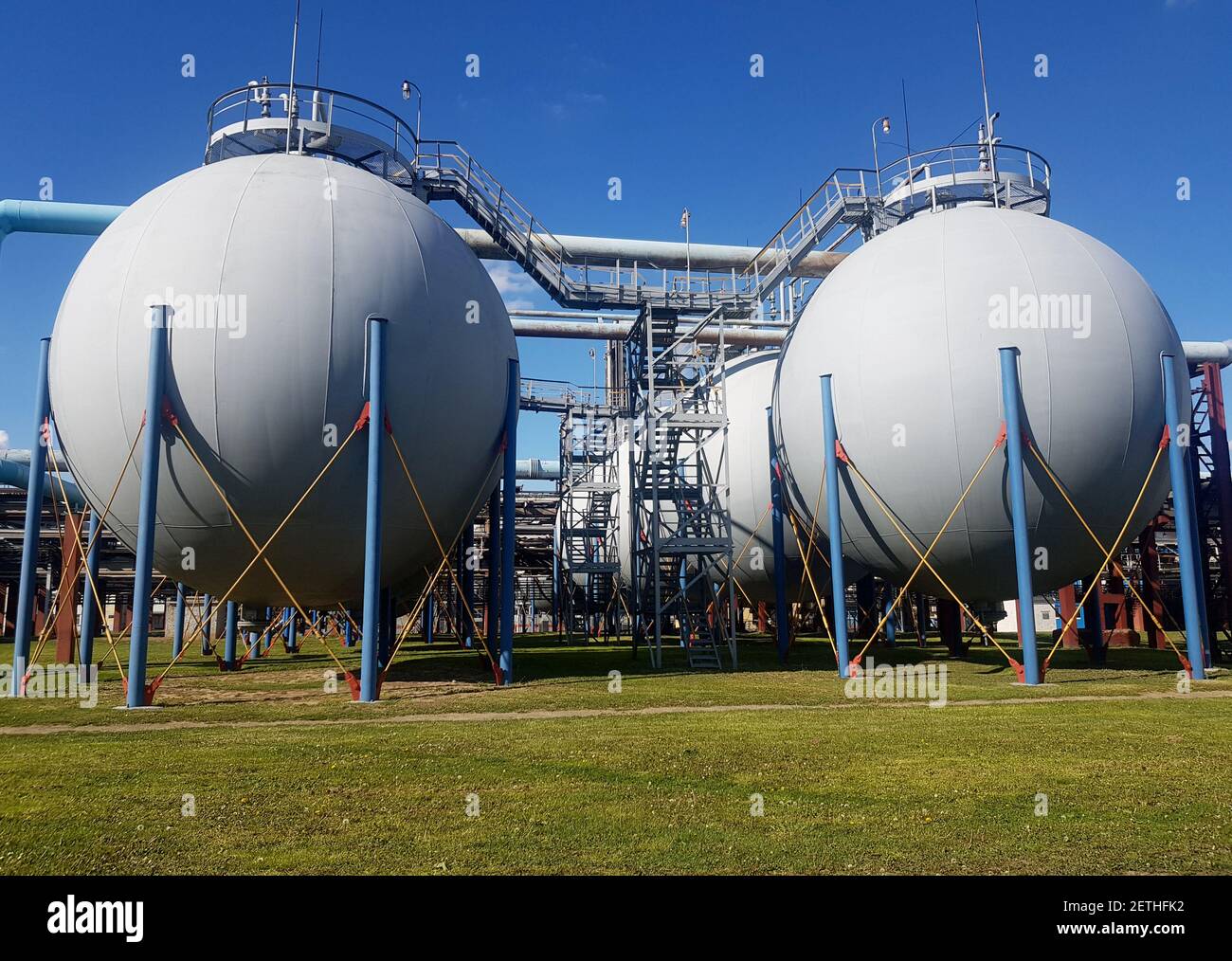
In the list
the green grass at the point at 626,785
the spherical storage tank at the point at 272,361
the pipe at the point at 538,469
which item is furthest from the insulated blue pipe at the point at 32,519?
the pipe at the point at 538,469

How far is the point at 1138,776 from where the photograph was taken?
7180mm

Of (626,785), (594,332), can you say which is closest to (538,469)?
(594,332)

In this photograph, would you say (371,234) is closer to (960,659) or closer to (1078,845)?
(1078,845)

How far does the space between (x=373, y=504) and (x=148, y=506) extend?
2.98 m

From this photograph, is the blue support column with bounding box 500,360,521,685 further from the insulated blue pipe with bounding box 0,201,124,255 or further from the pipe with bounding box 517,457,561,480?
the pipe with bounding box 517,457,561,480

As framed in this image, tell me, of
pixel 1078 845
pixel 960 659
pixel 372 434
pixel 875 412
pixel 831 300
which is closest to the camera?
pixel 1078 845

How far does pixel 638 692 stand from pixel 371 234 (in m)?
8.10

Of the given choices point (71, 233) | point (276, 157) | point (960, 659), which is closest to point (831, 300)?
point (960, 659)

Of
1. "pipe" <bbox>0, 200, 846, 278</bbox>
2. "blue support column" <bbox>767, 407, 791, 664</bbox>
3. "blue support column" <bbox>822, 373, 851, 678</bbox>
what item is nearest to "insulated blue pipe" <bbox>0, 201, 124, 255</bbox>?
"pipe" <bbox>0, 200, 846, 278</bbox>

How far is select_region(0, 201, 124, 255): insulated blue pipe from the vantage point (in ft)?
102

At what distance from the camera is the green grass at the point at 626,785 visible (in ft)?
16.7

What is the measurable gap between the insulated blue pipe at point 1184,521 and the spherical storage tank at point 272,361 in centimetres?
1152

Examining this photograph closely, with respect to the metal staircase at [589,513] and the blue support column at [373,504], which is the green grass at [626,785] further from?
the metal staircase at [589,513]

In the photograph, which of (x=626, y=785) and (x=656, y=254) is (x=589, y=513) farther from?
(x=626, y=785)
